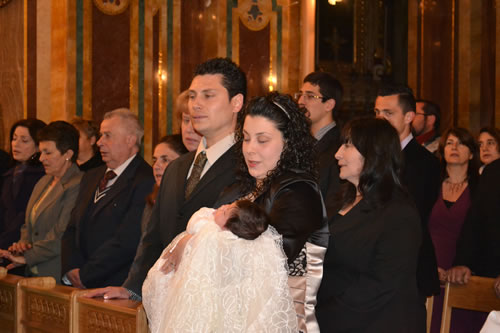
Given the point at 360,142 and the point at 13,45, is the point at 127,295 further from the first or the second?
the point at 13,45

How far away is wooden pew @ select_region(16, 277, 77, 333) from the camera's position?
11.2 feet

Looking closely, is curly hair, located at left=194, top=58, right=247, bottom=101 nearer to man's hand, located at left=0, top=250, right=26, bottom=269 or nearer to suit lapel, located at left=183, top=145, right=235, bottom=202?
suit lapel, located at left=183, top=145, right=235, bottom=202

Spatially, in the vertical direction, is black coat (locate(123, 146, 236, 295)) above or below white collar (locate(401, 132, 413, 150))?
below

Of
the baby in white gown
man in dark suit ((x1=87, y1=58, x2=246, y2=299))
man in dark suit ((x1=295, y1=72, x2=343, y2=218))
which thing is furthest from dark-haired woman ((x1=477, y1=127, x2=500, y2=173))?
the baby in white gown

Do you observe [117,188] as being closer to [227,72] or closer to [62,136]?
[62,136]

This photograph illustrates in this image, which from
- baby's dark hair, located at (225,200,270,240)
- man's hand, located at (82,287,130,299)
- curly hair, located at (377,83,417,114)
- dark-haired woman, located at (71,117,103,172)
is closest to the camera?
baby's dark hair, located at (225,200,270,240)

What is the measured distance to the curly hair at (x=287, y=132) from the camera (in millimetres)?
2518

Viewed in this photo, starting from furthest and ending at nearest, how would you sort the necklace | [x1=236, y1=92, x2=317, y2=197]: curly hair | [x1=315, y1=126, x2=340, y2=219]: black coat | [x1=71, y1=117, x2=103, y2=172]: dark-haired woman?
[x1=71, y1=117, x2=103, y2=172]: dark-haired woman, the necklace, [x1=315, y1=126, x2=340, y2=219]: black coat, [x1=236, y1=92, x2=317, y2=197]: curly hair

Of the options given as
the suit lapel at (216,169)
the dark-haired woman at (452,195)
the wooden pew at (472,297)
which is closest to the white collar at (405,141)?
the dark-haired woman at (452,195)

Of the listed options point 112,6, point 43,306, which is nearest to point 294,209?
point 43,306

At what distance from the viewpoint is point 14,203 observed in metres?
5.55

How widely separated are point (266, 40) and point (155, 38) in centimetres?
117

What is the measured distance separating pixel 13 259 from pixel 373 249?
9.28 feet

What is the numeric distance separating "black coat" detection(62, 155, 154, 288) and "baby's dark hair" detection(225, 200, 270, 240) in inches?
72.9
